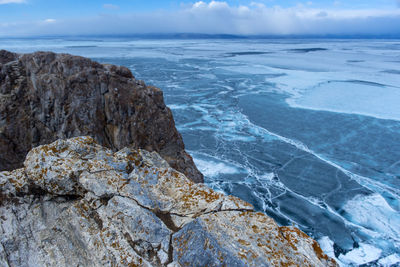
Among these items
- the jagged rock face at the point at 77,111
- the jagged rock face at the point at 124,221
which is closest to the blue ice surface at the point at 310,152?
the jagged rock face at the point at 77,111

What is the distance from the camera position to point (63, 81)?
14.0 m

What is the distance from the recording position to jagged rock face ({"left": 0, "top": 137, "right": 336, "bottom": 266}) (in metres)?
4.41

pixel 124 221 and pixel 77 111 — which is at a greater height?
pixel 77 111

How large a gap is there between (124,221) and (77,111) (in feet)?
34.6

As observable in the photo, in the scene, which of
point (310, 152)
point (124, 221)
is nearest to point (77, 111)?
point (124, 221)

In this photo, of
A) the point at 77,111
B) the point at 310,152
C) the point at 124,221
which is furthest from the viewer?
the point at 310,152

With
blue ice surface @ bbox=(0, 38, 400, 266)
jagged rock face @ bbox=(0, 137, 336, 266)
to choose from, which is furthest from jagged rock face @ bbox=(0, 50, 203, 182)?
jagged rock face @ bbox=(0, 137, 336, 266)

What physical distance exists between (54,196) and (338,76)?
2158 inches

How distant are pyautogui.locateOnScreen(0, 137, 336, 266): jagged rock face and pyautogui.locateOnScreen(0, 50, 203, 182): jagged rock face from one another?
775 centimetres

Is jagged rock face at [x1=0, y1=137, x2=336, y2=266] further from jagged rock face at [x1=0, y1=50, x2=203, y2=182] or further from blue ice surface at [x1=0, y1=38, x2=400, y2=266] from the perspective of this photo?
blue ice surface at [x1=0, y1=38, x2=400, y2=266]

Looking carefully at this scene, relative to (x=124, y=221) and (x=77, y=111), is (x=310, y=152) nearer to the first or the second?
(x=77, y=111)

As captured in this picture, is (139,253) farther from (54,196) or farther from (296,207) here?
(296,207)

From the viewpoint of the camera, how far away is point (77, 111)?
13852 mm

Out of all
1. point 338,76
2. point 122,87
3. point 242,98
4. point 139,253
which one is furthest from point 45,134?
point 338,76
